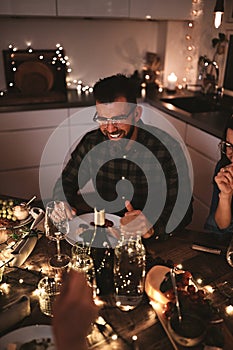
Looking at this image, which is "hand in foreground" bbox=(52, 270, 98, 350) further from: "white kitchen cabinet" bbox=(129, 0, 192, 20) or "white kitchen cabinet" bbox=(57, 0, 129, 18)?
"white kitchen cabinet" bbox=(129, 0, 192, 20)

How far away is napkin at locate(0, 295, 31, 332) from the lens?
90 centimetres

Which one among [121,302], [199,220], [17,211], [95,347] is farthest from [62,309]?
[199,220]

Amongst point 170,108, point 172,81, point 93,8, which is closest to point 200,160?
point 170,108

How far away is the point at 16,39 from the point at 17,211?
2.31 m

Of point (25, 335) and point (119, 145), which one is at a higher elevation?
point (119, 145)

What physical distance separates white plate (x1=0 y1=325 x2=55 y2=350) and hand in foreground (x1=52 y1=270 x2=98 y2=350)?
0.33 meters

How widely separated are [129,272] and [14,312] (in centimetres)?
32

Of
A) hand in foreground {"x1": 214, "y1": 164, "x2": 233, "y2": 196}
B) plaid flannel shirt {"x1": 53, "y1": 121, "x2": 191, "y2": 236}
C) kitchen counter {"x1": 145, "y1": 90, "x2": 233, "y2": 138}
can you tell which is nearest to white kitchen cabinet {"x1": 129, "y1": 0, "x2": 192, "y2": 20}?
kitchen counter {"x1": 145, "y1": 90, "x2": 233, "y2": 138}

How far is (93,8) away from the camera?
2867 mm

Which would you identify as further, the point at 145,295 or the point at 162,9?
the point at 162,9

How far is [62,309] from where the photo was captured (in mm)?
567

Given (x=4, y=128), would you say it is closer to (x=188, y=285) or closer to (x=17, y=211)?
(x=17, y=211)

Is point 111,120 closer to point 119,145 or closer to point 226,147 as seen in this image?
point 119,145

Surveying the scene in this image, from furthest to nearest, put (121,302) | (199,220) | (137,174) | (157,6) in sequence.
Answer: (157,6)
(199,220)
(137,174)
(121,302)
